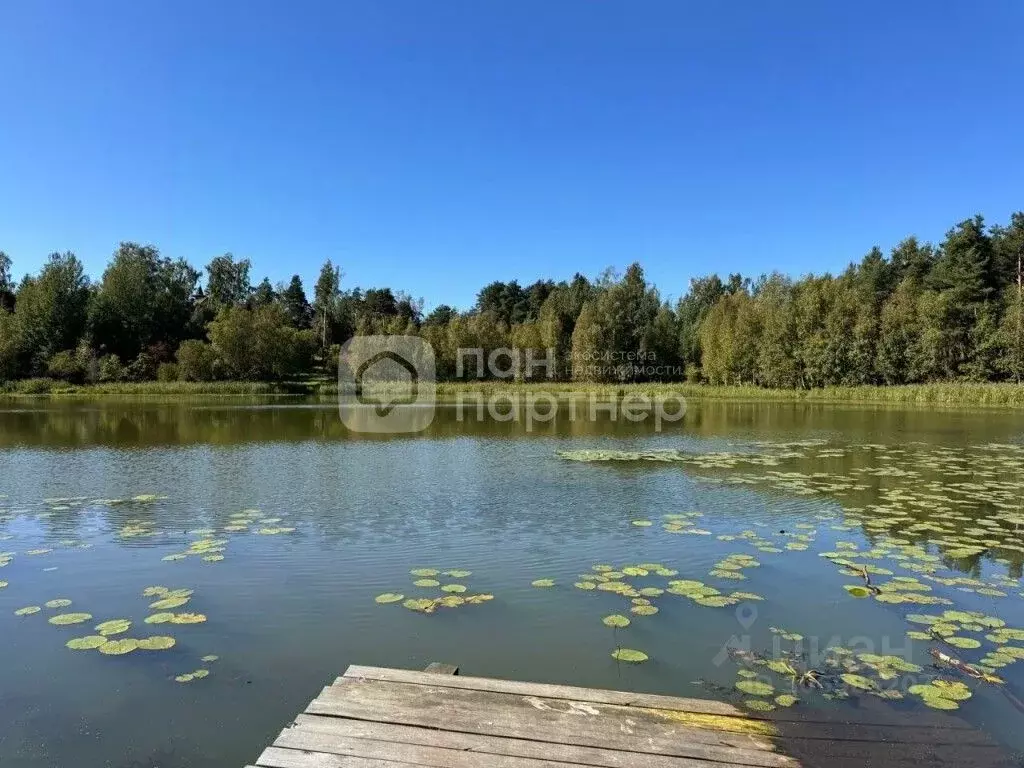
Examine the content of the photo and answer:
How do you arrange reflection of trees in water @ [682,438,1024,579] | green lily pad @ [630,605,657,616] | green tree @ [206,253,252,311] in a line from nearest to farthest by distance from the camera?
green lily pad @ [630,605,657,616]
reflection of trees in water @ [682,438,1024,579]
green tree @ [206,253,252,311]

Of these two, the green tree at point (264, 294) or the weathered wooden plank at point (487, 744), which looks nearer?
the weathered wooden plank at point (487, 744)

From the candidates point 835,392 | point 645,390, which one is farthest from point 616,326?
point 835,392

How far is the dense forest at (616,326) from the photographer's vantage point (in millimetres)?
49719

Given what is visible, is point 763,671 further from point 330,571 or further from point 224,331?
point 224,331

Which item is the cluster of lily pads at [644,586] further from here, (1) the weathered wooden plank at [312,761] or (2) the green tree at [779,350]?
(2) the green tree at [779,350]

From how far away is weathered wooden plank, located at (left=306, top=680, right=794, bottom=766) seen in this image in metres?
3.45

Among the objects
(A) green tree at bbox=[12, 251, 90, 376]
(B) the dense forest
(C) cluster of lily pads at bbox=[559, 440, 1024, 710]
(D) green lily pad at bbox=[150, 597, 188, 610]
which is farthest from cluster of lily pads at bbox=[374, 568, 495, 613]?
(A) green tree at bbox=[12, 251, 90, 376]

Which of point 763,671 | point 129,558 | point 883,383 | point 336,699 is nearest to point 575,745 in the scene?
point 336,699

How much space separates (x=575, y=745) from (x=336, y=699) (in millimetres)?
1440

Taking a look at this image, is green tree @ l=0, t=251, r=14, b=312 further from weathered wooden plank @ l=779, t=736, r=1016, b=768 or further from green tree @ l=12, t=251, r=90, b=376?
weathered wooden plank @ l=779, t=736, r=1016, b=768

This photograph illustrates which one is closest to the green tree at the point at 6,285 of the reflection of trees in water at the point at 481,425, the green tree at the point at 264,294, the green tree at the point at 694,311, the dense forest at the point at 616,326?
the dense forest at the point at 616,326

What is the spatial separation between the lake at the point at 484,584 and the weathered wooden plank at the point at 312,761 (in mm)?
1077

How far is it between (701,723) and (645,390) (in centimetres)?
5028

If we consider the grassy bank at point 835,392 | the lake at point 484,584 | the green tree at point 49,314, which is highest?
the green tree at point 49,314
